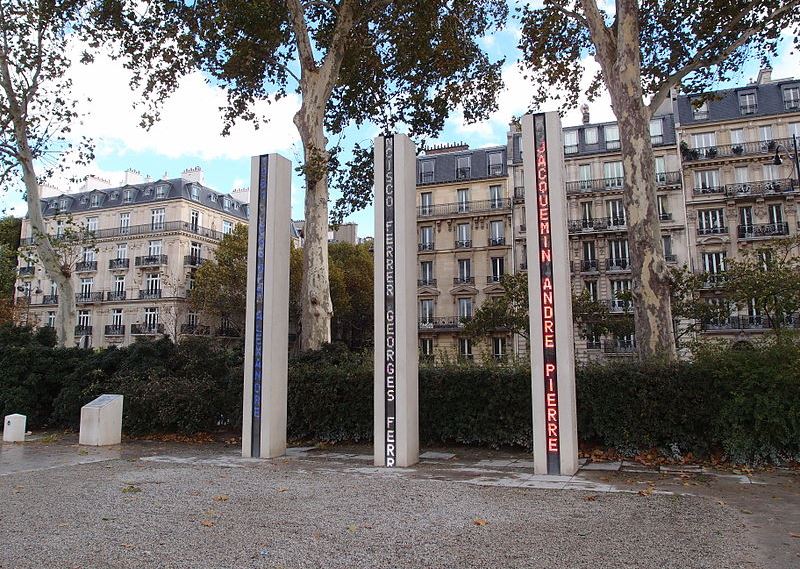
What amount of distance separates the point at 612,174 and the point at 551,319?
42574 mm

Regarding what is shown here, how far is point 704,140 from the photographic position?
46375mm

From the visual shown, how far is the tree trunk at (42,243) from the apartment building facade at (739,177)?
38883 millimetres

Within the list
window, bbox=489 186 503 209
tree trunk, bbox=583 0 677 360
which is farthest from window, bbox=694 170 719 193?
tree trunk, bbox=583 0 677 360

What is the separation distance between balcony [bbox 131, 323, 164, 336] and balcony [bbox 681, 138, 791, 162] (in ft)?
143

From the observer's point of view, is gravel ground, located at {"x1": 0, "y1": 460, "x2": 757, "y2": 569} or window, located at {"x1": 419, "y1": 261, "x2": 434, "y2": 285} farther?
window, located at {"x1": 419, "y1": 261, "x2": 434, "y2": 285}

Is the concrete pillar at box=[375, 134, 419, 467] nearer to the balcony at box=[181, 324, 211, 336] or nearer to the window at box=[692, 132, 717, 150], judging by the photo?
the window at box=[692, 132, 717, 150]

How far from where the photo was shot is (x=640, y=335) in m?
12.6

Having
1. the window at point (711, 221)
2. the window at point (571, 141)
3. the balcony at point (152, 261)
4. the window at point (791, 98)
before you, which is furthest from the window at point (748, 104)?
the balcony at point (152, 261)

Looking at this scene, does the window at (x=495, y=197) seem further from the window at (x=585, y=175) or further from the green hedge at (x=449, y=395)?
the green hedge at (x=449, y=395)

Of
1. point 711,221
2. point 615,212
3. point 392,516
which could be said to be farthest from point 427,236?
point 392,516

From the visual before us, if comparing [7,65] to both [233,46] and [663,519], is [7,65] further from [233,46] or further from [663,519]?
[663,519]

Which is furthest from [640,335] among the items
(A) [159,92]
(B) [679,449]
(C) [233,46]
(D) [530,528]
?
(A) [159,92]

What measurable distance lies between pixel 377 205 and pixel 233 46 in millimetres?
→ 9191

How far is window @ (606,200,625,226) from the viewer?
46.9 m
